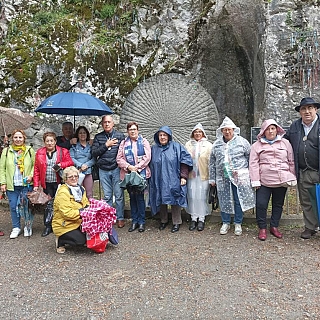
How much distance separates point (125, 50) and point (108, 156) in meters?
5.01

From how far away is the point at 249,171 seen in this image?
14.6 ft

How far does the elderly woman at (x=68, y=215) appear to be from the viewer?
405 centimetres

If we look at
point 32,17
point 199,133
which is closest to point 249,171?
point 199,133

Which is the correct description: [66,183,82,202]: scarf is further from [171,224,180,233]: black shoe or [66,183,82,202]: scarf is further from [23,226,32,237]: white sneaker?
[171,224,180,233]: black shoe

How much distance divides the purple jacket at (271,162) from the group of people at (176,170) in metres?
0.01

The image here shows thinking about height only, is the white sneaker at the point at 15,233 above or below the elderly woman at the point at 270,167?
below

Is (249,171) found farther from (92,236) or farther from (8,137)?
(8,137)

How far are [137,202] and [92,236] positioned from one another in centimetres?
110

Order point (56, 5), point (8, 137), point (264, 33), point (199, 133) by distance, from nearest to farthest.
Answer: point (199, 133)
point (8, 137)
point (264, 33)
point (56, 5)

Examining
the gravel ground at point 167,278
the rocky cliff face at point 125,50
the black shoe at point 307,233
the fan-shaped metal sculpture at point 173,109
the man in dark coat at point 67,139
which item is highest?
the rocky cliff face at point 125,50

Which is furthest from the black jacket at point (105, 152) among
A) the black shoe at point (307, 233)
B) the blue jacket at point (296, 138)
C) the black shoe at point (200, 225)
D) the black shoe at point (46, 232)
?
the black shoe at point (307, 233)

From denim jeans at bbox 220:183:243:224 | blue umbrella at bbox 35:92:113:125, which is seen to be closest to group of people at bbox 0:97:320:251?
denim jeans at bbox 220:183:243:224

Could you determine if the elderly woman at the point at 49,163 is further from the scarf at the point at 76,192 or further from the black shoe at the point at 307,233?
the black shoe at the point at 307,233

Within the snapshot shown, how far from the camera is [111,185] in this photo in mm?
5055
